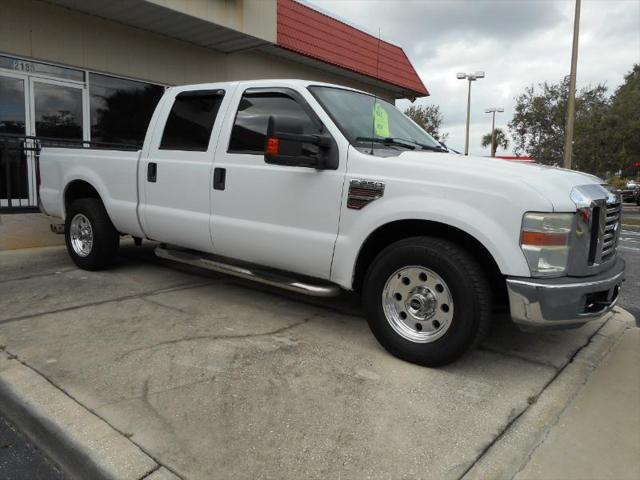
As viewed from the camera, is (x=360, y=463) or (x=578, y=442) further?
(x=578, y=442)

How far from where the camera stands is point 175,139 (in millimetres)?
4918

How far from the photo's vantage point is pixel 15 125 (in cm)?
912

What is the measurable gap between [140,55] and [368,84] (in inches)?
331

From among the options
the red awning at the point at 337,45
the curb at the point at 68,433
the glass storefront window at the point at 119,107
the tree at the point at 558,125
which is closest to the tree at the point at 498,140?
the tree at the point at 558,125

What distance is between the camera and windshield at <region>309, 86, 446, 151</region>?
3.93 m

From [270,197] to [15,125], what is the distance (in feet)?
24.1

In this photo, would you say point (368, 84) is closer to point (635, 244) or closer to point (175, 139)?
point (635, 244)

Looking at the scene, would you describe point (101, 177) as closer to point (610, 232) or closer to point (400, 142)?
point (400, 142)

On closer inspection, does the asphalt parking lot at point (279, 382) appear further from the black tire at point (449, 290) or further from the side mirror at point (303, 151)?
the side mirror at point (303, 151)

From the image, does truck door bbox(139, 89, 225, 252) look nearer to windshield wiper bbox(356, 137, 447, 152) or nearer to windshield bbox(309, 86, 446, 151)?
windshield bbox(309, 86, 446, 151)

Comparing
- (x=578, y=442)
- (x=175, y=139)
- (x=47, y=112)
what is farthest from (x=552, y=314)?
(x=47, y=112)

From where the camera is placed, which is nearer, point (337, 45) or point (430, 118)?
point (337, 45)

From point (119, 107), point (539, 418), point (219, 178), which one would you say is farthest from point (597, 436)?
point (119, 107)

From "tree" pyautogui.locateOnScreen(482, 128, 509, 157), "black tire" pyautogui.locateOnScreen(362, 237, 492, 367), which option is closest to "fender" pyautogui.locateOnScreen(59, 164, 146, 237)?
"black tire" pyautogui.locateOnScreen(362, 237, 492, 367)
